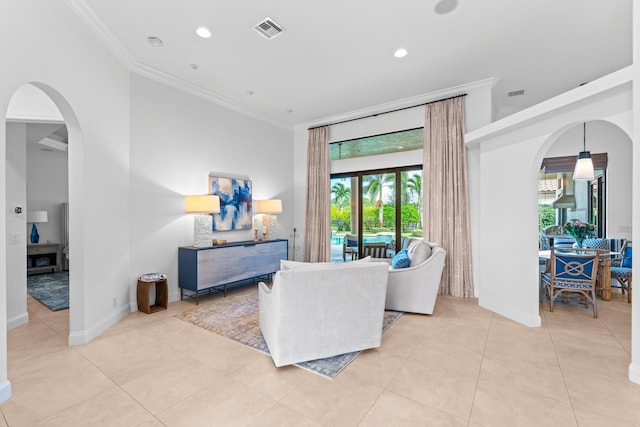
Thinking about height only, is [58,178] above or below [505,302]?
above

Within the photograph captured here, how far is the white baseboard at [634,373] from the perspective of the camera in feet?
7.30

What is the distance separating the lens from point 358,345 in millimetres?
2652

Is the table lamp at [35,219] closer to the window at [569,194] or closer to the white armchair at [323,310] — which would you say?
the white armchair at [323,310]

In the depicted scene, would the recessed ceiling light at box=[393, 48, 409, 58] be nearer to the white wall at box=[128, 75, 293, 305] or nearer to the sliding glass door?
the sliding glass door

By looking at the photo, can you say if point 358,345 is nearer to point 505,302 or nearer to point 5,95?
point 505,302

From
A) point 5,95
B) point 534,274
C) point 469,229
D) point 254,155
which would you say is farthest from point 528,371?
point 254,155

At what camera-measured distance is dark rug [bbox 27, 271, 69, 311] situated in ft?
13.8

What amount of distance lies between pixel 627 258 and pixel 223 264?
608cm

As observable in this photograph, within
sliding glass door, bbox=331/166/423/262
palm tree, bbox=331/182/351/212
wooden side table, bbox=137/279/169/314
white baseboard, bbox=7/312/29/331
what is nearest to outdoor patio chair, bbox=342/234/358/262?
sliding glass door, bbox=331/166/423/262

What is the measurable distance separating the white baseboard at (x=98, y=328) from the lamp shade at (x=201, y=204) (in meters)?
1.48

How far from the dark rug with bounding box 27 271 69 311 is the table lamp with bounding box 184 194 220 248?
191 cm

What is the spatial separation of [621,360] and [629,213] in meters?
3.87

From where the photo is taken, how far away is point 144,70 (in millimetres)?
3924

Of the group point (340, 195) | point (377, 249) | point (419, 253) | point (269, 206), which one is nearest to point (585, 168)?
point (419, 253)
